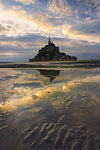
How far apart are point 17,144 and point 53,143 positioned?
3.55ft

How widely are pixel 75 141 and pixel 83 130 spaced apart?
0.61 meters

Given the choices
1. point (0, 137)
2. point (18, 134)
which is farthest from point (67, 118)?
point (0, 137)

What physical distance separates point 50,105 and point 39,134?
6.76 ft

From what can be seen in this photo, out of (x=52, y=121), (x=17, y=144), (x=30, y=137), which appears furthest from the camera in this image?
(x=52, y=121)

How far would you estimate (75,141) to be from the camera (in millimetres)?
2721

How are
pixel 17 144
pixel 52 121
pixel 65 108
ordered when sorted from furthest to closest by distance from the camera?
pixel 65 108, pixel 52 121, pixel 17 144

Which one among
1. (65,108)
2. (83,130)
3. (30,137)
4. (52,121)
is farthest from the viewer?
(65,108)

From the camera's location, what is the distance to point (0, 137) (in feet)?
9.61

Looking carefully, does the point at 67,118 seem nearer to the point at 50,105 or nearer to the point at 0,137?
the point at 50,105

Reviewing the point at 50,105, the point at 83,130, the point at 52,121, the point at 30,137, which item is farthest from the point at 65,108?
the point at 30,137

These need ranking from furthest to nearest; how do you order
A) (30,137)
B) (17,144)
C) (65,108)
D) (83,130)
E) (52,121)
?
(65,108) → (52,121) → (83,130) → (30,137) → (17,144)

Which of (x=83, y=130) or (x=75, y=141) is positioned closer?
(x=75, y=141)

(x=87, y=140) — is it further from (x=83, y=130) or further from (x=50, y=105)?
(x=50, y=105)

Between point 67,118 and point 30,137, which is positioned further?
point 67,118
